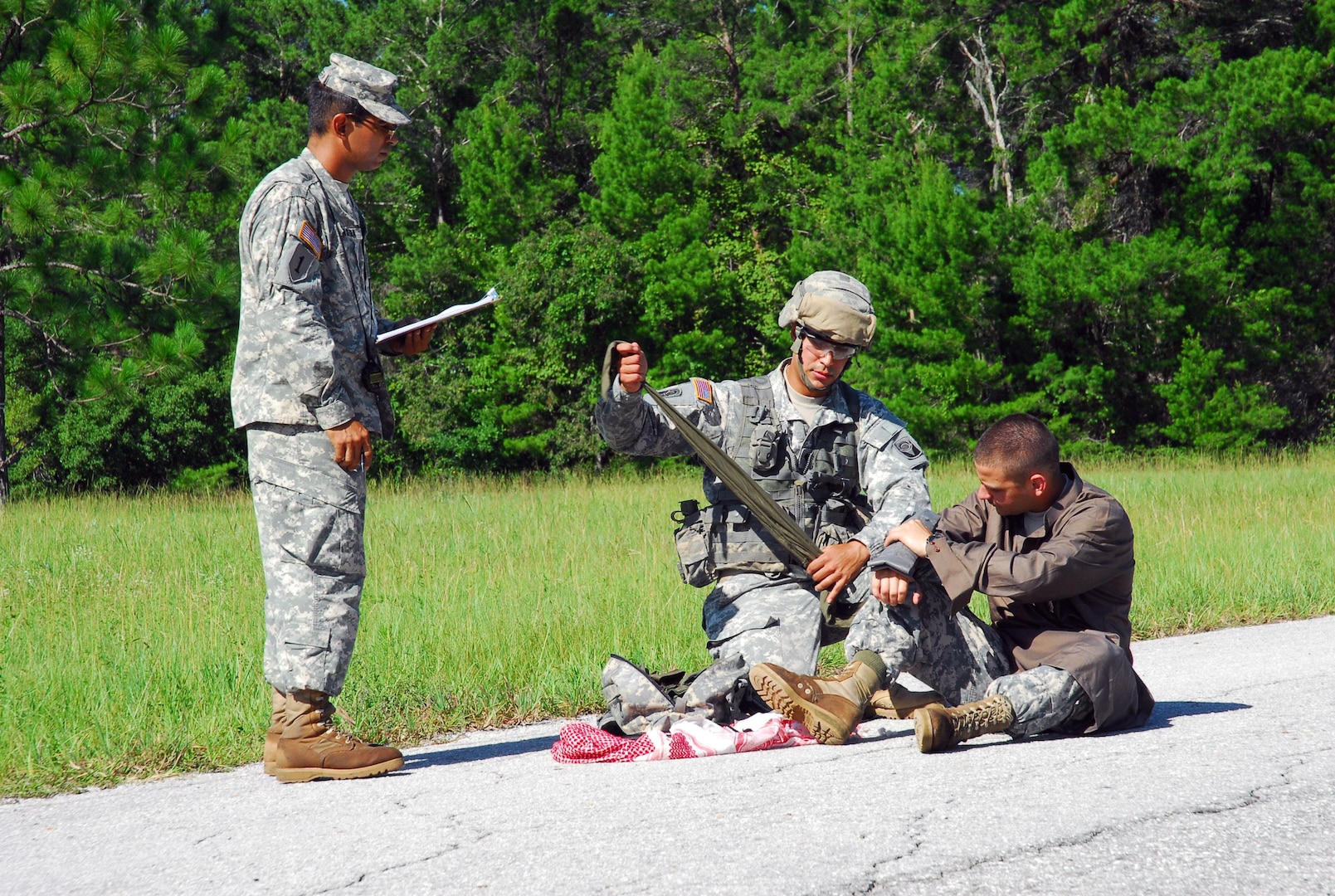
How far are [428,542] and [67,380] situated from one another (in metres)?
8.38

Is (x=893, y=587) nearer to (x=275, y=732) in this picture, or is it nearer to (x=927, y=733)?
(x=927, y=733)

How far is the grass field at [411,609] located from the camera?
4461 millimetres

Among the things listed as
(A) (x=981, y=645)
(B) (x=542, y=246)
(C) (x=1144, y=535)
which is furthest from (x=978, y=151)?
(A) (x=981, y=645)

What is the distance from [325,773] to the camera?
373 cm

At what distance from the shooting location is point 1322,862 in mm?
2629

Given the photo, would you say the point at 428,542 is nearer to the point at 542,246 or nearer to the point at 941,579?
the point at 941,579

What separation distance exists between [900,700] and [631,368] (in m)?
1.58

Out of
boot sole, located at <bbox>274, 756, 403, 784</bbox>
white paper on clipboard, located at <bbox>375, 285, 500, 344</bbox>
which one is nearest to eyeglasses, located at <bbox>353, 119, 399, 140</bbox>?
white paper on clipboard, located at <bbox>375, 285, 500, 344</bbox>

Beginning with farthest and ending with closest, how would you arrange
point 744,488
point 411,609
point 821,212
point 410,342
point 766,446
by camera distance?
point 821,212
point 411,609
point 766,446
point 744,488
point 410,342

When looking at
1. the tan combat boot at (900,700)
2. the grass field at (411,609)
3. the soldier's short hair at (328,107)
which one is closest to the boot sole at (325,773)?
the grass field at (411,609)

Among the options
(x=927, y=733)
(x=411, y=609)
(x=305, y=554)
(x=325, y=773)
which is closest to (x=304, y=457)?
(x=305, y=554)

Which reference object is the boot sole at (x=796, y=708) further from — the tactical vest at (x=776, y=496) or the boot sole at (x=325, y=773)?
the boot sole at (x=325, y=773)

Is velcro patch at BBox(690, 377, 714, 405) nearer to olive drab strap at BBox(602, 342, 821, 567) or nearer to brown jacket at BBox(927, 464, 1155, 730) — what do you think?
olive drab strap at BBox(602, 342, 821, 567)

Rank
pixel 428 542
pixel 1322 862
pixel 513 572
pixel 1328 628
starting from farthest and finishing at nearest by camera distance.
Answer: pixel 428 542 < pixel 513 572 < pixel 1328 628 < pixel 1322 862
